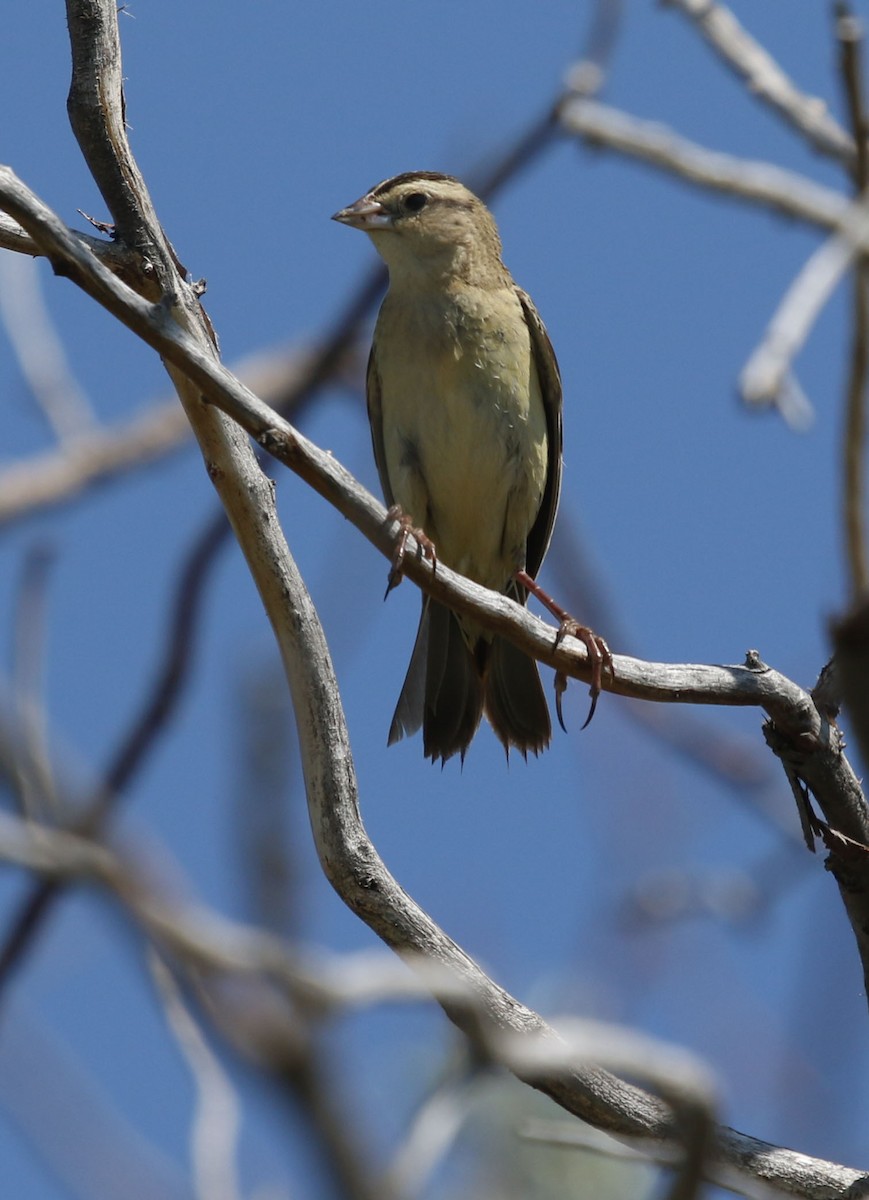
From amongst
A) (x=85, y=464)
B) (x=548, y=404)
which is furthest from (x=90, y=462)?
(x=548, y=404)

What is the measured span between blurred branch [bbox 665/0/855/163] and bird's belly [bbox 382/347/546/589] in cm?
201

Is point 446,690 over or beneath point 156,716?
over

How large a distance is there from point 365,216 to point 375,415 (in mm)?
944

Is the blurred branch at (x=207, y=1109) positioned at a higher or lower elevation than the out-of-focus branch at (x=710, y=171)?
lower

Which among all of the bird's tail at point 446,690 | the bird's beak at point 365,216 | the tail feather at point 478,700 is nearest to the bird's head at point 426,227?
the bird's beak at point 365,216

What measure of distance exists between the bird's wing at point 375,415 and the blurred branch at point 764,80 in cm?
244

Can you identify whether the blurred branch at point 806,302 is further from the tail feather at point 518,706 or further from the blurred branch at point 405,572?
the tail feather at point 518,706

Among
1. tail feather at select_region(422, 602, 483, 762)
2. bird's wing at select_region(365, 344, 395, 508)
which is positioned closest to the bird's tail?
tail feather at select_region(422, 602, 483, 762)

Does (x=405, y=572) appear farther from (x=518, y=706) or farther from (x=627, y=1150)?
(x=518, y=706)

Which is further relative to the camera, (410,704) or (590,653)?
(410,704)

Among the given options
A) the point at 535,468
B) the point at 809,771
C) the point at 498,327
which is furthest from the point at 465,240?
the point at 809,771

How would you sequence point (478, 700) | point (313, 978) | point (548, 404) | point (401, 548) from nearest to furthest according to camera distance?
point (313, 978) < point (401, 548) < point (478, 700) < point (548, 404)

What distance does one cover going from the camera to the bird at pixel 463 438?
646 centimetres

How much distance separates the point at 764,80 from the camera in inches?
184
